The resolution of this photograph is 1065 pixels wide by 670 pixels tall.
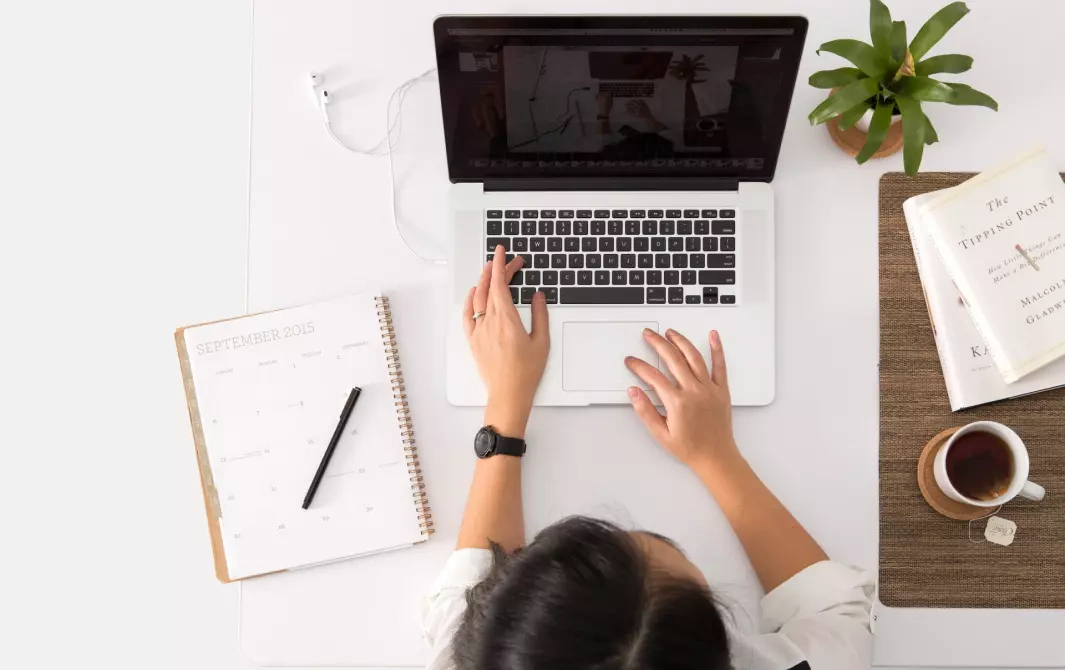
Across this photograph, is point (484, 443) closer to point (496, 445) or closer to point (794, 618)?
point (496, 445)

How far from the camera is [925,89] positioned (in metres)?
0.76

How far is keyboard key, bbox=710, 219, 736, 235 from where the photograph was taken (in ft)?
2.82

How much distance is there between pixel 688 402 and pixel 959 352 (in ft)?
0.97

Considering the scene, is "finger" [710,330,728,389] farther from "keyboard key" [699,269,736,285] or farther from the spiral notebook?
the spiral notebook

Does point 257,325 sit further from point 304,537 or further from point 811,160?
point 811,160

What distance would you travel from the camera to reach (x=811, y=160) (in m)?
0.89

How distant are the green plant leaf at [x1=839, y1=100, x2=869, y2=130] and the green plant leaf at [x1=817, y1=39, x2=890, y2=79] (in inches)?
1.3

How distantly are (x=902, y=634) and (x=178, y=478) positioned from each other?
83 centimetres

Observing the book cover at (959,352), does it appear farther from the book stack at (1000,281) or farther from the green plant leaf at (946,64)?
the green plant leaf at (946,64)

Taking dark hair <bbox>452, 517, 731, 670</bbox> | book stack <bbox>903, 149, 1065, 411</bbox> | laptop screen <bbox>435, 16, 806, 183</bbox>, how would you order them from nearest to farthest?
dark hair <bbox>452, 517, 731, 670</bbox>
laptop screen <bbox>435, 16, 806, 183</bbox>
book stack <bbox>903, 149, 1065, 411</bbox>

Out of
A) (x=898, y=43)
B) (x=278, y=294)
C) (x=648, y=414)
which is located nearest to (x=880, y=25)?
(x=898, y=43)

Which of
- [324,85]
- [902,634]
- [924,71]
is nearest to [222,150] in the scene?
[324,85]

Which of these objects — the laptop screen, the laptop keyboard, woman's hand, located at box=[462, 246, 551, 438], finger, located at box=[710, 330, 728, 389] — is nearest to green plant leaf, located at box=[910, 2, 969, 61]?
the laptop screen

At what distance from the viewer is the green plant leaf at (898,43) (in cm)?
75
